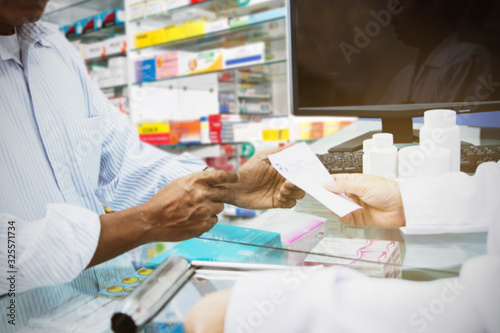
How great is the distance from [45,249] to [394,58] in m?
1.08

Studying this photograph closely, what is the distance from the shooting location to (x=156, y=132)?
310 centimetres

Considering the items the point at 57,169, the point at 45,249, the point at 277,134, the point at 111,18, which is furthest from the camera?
the point at 111,18

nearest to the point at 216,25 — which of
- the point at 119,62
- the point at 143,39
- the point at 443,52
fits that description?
the point at 143,39

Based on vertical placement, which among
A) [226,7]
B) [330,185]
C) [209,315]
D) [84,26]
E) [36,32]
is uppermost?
[84,26]

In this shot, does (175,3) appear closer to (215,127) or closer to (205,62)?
(205,62)

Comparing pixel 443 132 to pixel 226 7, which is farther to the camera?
pixel 226 7

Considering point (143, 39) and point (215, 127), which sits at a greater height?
point (143, 39)

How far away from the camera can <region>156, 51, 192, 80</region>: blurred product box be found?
9.39 ft

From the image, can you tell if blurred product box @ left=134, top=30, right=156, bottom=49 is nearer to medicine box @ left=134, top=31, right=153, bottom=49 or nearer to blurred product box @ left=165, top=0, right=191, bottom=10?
medicine box @ left=134, top=31, right=153, bottom=49

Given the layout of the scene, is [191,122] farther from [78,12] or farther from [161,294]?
[161,294]

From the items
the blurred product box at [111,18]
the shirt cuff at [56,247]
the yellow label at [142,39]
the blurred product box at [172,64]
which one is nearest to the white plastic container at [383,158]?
the shirt cuff at [56,247]

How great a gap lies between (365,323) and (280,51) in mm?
2417

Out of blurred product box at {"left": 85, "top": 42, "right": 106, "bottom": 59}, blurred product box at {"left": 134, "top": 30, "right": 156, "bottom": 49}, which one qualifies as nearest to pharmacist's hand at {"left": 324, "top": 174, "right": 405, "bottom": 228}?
blurred product box at {"left": 134, "top": 30, "right": 156, "bottom": 49}

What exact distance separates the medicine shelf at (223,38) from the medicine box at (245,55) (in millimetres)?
177
